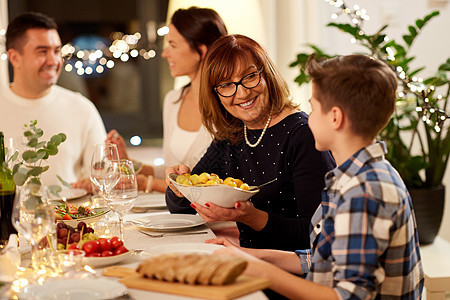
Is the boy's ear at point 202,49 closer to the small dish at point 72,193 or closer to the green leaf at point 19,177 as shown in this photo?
the small dish at point 72,193

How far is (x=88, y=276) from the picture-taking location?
1380mm

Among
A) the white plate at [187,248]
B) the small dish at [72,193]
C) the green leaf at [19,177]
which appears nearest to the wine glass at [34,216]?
the green leaf at [19,177]

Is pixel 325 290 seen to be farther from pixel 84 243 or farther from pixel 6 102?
pixel 6 102

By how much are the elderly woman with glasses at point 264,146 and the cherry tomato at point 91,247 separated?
0.53 metres

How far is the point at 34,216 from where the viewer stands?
1.46 meters

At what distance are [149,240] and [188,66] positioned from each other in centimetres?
141

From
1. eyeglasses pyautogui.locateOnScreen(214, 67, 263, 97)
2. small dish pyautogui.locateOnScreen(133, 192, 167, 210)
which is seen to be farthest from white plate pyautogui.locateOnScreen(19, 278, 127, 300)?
small dish pyautogui.locateOnScreen(133, 192, 167, 210)

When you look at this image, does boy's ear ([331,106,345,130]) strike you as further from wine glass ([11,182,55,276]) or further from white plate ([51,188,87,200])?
white plate ([51,188,87,200])

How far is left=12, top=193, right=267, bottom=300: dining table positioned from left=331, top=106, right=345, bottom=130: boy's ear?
0.42 metres

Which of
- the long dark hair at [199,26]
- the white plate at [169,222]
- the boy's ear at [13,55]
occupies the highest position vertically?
the long dark hair at [199,26]

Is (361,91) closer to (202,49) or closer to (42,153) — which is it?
(42,153)

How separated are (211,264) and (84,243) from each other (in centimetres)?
45

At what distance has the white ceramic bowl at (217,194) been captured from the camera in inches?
68.2

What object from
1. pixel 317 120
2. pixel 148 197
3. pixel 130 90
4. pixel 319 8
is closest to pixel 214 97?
pixel 148 197
